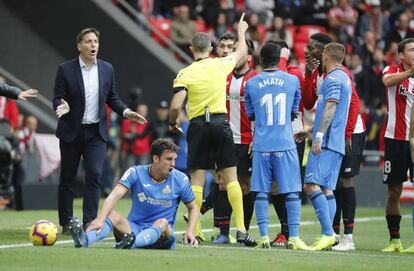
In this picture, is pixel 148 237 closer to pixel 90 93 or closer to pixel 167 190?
pixel 167 190

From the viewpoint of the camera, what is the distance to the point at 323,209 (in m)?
13.4

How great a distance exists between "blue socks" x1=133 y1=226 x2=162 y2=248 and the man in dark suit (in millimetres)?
2203

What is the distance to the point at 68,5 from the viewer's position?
2670 centimetres

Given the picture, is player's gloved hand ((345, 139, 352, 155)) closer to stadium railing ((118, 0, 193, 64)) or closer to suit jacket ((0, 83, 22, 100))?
suit jacket ((0, 83, 22, 100))

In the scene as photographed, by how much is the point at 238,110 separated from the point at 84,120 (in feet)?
5.99

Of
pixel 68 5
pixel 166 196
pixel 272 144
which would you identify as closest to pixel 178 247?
pixel 166 196

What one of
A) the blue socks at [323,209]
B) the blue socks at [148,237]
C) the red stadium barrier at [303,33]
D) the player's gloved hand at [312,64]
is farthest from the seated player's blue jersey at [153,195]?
the red stadium barrier at [303,33]

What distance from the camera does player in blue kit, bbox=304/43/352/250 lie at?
43.7 feet

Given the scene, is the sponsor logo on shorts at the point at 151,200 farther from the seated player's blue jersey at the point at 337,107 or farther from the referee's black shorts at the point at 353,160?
the referee's black shorts at the point at 353,160

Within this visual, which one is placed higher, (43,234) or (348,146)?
(348,146)

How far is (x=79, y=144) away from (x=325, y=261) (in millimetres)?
4072

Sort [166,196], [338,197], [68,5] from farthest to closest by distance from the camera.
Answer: [68,5], [338,197], [166,196]

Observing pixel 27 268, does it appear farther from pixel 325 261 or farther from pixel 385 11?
pixel 385 11

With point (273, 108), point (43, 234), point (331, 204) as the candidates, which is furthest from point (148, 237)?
point (331, 204)
